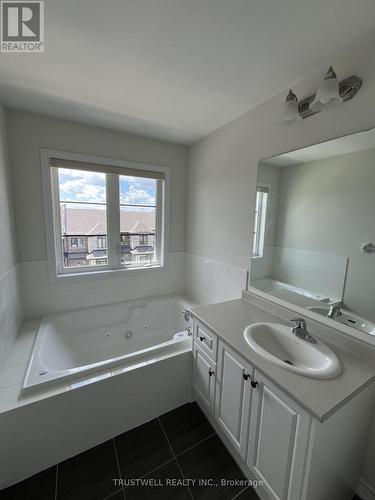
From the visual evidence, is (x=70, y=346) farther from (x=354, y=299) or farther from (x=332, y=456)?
(x=354, y=299)

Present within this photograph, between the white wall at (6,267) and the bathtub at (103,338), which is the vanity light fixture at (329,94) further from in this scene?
the white wall at (6,267)

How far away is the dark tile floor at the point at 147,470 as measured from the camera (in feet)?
3.77


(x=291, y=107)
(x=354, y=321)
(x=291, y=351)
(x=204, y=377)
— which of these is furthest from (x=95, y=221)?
(x=354, y=321)

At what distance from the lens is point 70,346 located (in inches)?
81.3

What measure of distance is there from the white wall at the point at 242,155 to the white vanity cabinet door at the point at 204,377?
82cm

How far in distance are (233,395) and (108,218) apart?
2033mm

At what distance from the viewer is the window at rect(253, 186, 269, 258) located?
67.5 inches

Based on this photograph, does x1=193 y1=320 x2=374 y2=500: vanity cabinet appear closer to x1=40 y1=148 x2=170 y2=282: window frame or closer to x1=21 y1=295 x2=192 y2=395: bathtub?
x1=21 y1=295 x2=192 y2=395: bathtub

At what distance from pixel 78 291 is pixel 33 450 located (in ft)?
4.28

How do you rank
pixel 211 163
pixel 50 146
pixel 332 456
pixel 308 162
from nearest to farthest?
pixel 332 456, pixel 308 162, pixel 50 146, pixel 211 163

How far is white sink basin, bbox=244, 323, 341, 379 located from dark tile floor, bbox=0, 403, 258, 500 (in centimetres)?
76

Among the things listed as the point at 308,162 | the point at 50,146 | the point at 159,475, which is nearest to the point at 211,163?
the point at 308,162

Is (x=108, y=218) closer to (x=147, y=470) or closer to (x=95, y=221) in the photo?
(x=95, y=221)

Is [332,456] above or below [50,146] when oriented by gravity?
below
